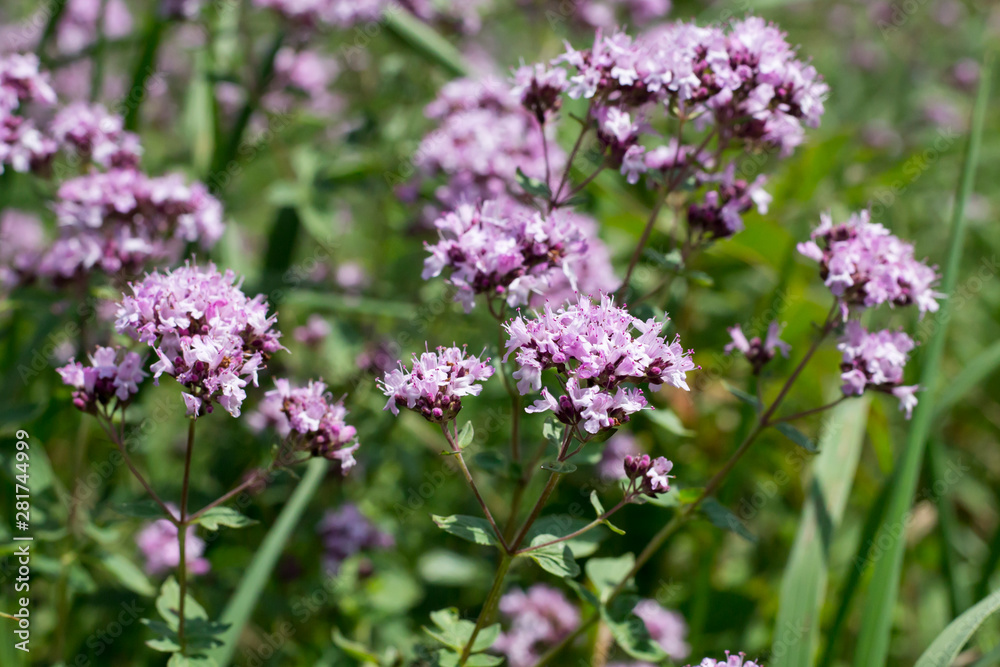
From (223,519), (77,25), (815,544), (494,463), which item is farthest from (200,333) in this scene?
(77,25)

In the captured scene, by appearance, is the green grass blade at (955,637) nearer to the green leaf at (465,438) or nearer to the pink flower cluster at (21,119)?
the green leaf at (465,438)

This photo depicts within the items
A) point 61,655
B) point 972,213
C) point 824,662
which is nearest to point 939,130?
point 972,213

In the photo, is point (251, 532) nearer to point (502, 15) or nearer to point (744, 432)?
point (744, 432)

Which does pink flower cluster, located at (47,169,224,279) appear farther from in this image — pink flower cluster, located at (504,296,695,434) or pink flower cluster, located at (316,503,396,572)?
pink flower cluster, located at (504,296,695,434)

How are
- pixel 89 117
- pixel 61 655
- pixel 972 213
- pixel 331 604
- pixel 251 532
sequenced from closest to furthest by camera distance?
pixel 61 655 < pixel 89 117 < pixel 331 604 < pixel 251 532 < pixel 972 213

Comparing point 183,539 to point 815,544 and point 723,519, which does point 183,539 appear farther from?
point 815,544

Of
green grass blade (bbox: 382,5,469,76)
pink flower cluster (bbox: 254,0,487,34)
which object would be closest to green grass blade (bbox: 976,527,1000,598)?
green grass blade (bbox: 382,5,469,76)
